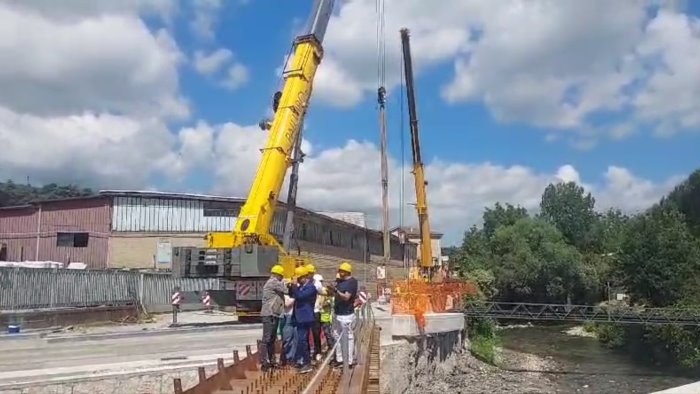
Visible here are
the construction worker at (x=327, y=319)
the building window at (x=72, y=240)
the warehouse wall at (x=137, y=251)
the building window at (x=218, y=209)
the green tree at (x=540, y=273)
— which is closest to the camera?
the construction worker at (x=327, y=319)

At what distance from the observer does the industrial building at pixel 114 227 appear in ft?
119

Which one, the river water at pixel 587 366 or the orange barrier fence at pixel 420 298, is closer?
the orange barrier fence at pixel 420 298

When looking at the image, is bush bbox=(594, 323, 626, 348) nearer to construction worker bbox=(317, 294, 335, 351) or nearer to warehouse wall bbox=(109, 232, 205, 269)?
warehouse wall bbox=(109, 232, 205, 269)

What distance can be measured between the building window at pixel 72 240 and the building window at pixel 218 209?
6.33 meters

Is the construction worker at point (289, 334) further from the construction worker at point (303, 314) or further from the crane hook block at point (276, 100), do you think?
the crane hook block at point (276, 100)

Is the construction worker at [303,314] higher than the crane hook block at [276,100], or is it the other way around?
the crane hook block at [276,100]

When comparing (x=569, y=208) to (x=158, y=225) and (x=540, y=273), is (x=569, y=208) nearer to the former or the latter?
(x=540, y=273)

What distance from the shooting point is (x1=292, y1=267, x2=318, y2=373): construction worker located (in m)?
12.3

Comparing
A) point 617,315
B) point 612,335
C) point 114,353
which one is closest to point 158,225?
point 114,353

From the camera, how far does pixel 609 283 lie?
67500 millimetres

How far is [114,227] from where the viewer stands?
1420 inches

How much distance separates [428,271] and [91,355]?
26320 mm

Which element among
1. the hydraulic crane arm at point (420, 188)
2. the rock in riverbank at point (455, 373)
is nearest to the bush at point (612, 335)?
the rock in riverbank at point (455, 373)

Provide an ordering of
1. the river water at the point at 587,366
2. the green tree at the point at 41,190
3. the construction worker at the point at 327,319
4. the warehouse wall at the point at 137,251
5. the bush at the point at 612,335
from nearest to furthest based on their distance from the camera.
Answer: the construction worker at the point at 327,319 < the river water at the point at 587,366 < the warehouse wall at the point at 137,251 < the bush at the point at 612,335 < the green tree at the point at 41,190
